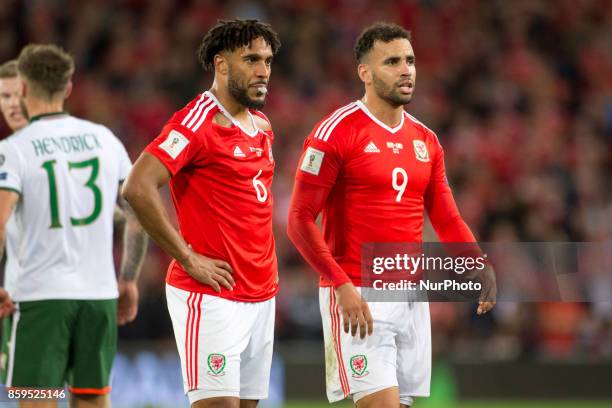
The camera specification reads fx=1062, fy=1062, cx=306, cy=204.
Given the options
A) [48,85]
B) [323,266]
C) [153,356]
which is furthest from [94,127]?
[153,356]

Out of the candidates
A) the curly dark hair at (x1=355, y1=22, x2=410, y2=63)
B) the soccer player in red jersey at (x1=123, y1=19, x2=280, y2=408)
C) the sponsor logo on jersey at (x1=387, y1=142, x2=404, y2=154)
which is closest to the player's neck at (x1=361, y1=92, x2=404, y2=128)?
the sponsor logo on jersey at (x1=387, y1=142, x2=404, y2=154)

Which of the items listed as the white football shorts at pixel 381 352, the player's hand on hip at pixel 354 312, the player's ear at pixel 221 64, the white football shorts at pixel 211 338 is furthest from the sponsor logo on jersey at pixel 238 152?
the white football shorts at pixel 381 352

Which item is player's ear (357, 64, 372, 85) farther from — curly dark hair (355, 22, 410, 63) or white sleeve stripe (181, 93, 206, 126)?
white sleeve stripe (181, 93, 206, 126)

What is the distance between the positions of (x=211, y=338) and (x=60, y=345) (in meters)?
0.93

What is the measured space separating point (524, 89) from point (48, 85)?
982cm

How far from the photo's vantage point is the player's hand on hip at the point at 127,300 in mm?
5972

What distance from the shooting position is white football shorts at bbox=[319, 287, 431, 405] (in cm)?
541

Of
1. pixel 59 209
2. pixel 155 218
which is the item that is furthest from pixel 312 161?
pixel 59 209

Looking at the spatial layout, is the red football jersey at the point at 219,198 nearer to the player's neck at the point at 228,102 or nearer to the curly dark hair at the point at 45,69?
the player's neck at the point at 228,102

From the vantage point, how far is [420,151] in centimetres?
566

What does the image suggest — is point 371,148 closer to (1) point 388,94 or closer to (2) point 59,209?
(1) point 388,94

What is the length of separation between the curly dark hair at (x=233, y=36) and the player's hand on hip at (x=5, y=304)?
5.07 feet

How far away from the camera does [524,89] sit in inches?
564

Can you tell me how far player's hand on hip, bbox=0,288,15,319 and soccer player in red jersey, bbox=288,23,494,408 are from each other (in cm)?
146
